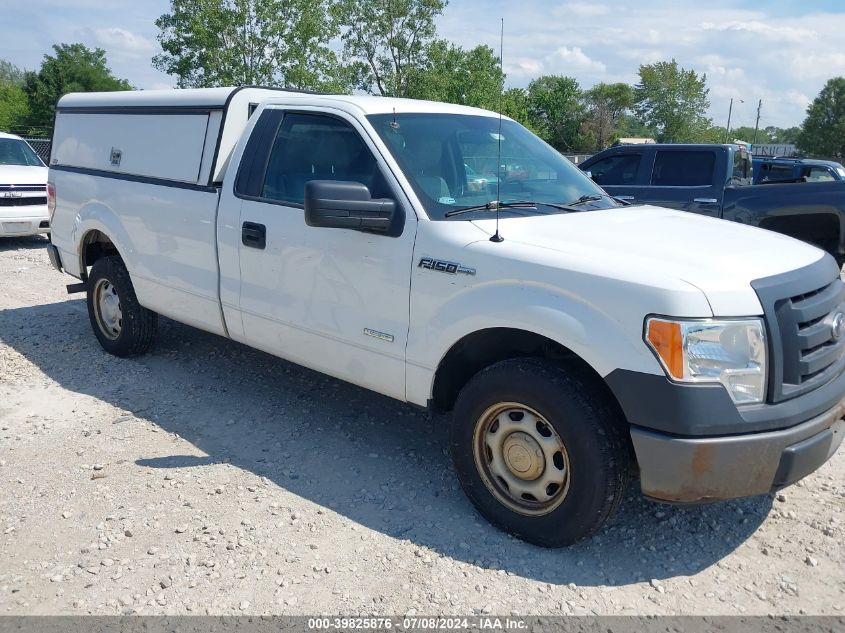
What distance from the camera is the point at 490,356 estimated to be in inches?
146

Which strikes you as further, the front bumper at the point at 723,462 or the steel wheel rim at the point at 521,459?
the steel wheel rim at the point at 521,459

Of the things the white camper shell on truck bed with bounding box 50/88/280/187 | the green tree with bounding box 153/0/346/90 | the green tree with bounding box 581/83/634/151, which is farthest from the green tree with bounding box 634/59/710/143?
the white camper shell on truck bed with bounding box 50/88/280/187

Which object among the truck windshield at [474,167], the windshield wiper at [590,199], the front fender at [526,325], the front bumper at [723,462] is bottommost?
the front bumper at [723,462]

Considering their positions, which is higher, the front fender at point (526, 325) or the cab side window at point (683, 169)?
the cab side window at point (683, 169)

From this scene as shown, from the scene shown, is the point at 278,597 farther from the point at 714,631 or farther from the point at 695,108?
the point at 695,108

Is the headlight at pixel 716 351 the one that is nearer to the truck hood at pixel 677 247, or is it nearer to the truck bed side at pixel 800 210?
the truck hood at pixel 677 247

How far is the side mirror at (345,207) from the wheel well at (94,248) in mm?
3118

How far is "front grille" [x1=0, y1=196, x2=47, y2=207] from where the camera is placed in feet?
36.2

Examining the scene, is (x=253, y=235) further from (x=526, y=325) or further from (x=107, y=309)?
(x=107, y=309)

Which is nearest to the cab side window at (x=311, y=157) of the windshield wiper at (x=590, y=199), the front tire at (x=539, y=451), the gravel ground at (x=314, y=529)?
the windshield wiper at (x=590, y=199)

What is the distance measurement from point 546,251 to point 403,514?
153 cm

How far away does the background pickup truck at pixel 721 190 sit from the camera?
880 cm

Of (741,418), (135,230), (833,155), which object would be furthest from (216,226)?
(833,155)

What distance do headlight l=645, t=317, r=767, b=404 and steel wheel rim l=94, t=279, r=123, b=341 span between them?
452cm
